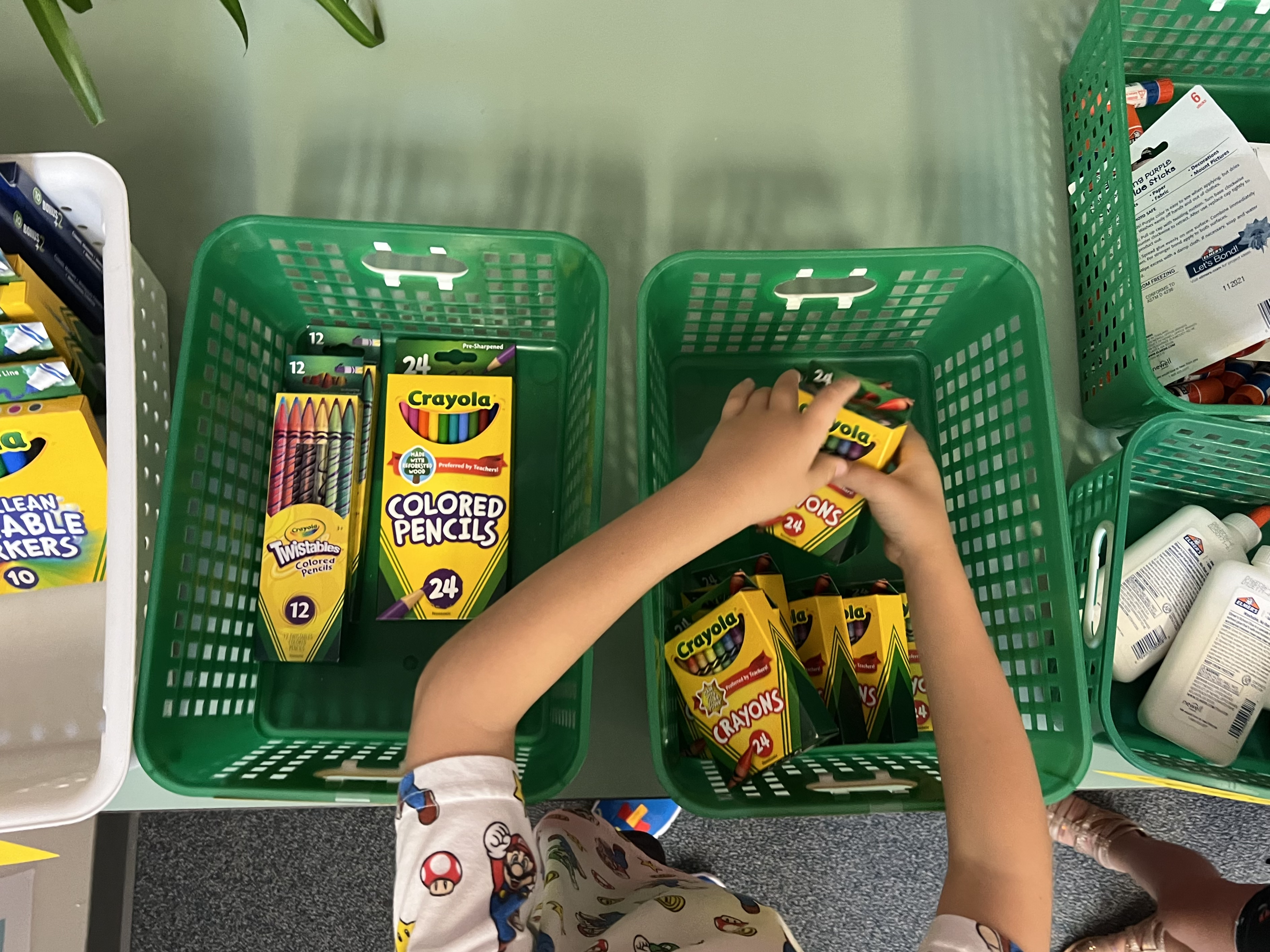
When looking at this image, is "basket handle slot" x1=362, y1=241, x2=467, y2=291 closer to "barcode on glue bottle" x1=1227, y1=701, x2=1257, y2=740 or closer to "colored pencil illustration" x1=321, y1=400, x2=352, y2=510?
"colored pencil illustration" x1=321, y1=400, x2=352, y2=510

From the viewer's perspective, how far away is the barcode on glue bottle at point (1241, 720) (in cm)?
99

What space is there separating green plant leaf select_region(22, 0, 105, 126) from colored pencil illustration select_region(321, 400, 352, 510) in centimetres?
37

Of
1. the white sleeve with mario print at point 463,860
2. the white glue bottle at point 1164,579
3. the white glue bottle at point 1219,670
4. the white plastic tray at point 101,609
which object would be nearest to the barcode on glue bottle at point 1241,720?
the white glue bottle at point 1219,670

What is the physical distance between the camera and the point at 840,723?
0.92 m

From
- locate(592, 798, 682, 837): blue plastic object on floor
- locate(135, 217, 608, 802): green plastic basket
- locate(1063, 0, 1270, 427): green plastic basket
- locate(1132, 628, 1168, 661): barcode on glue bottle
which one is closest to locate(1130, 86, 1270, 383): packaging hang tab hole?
locate(1063, 0, 1270, 427): green plastic basket

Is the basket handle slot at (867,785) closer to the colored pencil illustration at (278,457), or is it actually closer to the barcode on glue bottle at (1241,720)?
the barcode on glue bottle at (1241,720)

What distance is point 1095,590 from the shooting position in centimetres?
92

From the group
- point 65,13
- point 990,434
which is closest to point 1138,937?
point 990,434

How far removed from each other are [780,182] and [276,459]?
0.71m

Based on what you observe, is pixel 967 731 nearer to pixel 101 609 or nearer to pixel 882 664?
pixel 882 664

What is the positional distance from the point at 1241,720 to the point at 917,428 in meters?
Result: 0.53

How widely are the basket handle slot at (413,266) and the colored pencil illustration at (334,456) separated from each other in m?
0.16

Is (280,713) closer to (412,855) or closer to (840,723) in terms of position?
(412,855)

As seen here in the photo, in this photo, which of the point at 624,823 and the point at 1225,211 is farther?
the point at 624,823
